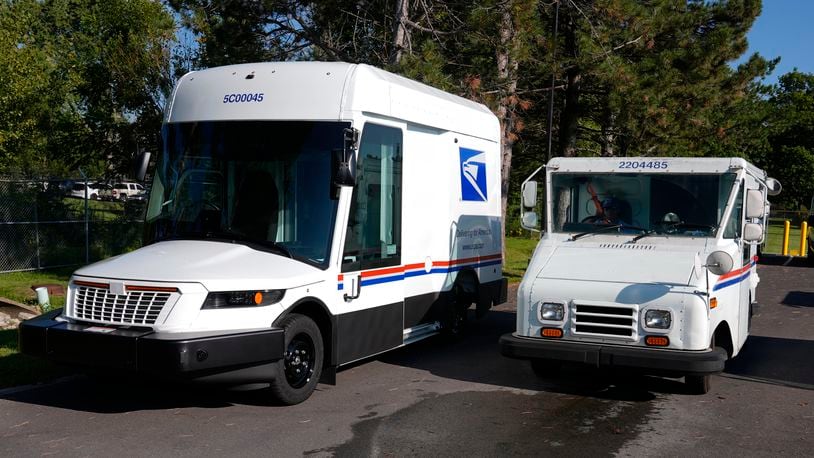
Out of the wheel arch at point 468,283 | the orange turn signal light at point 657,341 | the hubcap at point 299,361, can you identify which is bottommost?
the hubcap at point 299,361

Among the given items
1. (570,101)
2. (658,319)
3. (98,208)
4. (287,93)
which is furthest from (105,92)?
(658,319)

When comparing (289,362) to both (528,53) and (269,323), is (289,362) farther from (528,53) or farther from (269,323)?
(528,53)

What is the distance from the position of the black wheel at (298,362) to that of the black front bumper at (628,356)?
1882 millimetres

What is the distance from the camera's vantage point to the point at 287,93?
27.1 ft

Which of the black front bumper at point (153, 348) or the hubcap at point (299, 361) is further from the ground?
the black front bumper at point (153, 348)

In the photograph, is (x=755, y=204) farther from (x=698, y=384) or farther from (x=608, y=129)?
(x=608, y=129)

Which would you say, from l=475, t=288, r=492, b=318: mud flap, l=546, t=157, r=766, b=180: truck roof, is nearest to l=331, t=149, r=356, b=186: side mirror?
l=546, t=157, r=766, b=180: truck roof

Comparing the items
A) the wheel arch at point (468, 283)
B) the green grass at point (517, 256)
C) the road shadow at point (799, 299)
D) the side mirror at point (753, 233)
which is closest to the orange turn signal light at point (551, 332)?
the side mirror at point (753, 233)

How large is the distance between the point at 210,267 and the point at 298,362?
48.7 inches

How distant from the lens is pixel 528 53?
659 inches

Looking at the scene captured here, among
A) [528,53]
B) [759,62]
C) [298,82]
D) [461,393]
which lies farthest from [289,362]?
[759,62]

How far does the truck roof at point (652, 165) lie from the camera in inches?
347

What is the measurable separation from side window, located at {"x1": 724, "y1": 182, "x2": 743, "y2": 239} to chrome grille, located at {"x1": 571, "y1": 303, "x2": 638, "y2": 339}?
171 centimetres

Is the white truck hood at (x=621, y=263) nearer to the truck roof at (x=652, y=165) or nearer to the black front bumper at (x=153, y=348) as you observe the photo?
the truck roof at (x=652, y=165)
